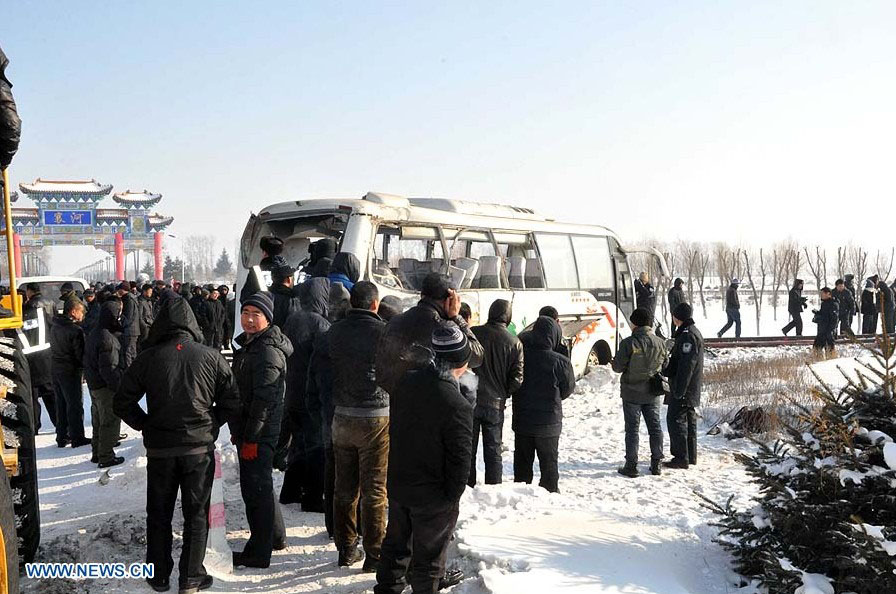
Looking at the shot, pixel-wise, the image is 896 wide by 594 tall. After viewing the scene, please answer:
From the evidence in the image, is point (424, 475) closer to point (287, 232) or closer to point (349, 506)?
point (349, 506)

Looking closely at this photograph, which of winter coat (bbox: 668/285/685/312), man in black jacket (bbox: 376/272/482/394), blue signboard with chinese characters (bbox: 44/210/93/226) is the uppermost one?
blue signboard with chinese characters (bbox: 44/210/93/226)

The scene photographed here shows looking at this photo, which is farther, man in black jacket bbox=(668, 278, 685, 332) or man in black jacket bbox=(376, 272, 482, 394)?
man in black jacket bbox=(668, 278, 685, 332)

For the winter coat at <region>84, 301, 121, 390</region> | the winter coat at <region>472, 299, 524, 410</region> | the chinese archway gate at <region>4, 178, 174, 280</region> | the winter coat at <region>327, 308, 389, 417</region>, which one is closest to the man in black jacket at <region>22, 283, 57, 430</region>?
the winter coat at <region>84, 301, 121, 390</region>

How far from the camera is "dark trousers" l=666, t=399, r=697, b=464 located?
27.1 ft

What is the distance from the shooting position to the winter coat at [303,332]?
619 centimetres

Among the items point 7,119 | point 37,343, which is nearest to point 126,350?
point 37,343

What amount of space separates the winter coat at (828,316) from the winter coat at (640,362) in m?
10.4

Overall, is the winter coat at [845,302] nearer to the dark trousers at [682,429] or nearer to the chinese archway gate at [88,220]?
the dark trousers at [682,429]

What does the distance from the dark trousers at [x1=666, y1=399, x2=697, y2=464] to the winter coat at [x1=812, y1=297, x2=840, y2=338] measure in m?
9.77

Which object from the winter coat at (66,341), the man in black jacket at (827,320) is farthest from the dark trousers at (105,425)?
the man in black jacket at (827,320)

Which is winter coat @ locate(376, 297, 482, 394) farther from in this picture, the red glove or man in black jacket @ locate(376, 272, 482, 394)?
the red glove

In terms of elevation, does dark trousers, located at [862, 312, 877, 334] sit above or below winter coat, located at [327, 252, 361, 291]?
below

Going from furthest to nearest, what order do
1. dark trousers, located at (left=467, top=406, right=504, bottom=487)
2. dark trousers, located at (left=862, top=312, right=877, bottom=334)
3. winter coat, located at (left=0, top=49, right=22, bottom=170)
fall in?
dark trousers, located at (left=862, top=312, right=877, bottom=334) → dark trousers, located at (left=467, top=406, right=504, bottom=487) → winter coat, located at (left=0, top=49, right=22, bottom=170)

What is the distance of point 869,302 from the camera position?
1972 cm
